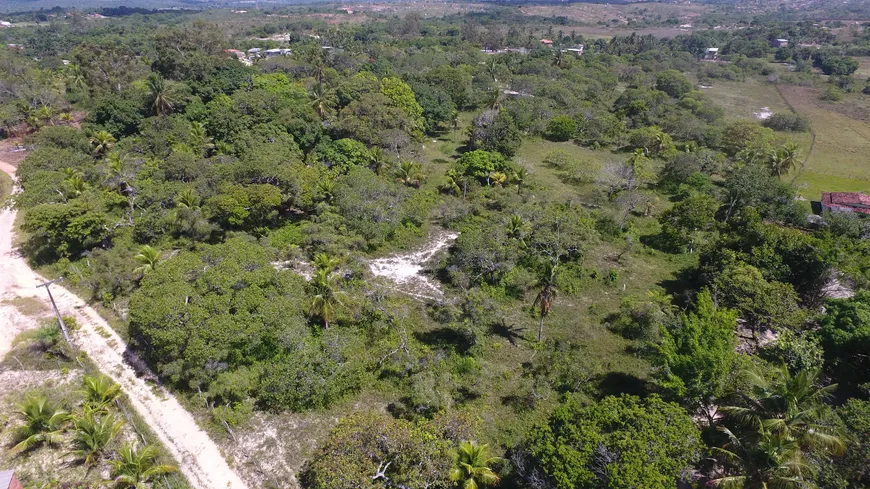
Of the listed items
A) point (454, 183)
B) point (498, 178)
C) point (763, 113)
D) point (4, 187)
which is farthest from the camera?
point (763, 113)

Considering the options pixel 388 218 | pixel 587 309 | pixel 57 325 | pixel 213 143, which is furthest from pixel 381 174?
pixel 57 325

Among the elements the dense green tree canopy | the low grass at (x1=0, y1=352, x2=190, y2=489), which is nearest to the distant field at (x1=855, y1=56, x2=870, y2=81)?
the dense green tree canopy

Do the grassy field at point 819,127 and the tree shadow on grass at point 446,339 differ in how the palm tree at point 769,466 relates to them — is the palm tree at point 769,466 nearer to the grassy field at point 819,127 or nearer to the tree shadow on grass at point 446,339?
the tree shadow on grass at point 446,339

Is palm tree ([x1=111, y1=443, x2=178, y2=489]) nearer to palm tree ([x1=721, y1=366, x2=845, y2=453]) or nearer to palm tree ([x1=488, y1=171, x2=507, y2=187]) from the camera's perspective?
palm tree ([x1=721, y1=366, x2=845, y2=453])

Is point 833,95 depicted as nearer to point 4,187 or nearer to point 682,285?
point 682,285

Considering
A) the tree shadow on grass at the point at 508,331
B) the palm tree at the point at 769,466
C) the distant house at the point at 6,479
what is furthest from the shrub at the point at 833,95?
the distant house at the point at 6,479

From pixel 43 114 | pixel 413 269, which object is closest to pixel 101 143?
pixel 43 114
